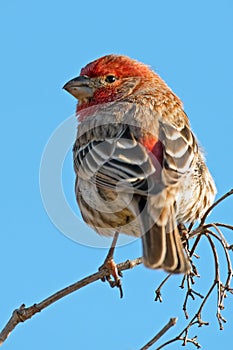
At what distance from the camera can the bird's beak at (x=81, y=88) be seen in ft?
26.8

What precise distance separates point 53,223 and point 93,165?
28.7 inches

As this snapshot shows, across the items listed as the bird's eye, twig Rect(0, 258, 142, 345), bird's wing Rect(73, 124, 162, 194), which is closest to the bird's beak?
the bird's eye

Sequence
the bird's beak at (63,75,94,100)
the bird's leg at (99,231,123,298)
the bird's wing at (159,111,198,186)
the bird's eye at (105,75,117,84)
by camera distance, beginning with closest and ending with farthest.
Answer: the bird's wing at (159,111,198,186) → the bird's leg at (99,231,123,298) → the bird's beak at (63,75,94,100) → the bird's eye at (105,75,117,84)

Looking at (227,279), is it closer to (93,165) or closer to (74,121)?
(93,165)

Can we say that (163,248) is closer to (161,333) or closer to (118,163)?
(118,163)

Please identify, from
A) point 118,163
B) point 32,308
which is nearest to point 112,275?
point 118,163

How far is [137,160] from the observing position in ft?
19.8

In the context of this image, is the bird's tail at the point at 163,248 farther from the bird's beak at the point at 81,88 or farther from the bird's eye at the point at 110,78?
the bird's eye at the point at 110,78

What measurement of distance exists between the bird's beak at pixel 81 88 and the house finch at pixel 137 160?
0.5 inches

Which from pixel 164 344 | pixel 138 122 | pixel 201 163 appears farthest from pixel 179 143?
pixel 164 344

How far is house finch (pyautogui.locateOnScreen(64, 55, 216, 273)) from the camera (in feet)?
19.0

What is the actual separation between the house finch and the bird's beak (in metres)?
0.01

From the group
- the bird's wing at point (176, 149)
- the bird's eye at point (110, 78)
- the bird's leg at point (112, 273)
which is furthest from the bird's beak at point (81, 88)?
the bird's leg at point (112, 273)

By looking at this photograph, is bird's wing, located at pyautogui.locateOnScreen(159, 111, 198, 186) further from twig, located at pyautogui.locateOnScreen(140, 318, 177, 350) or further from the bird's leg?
twig, located at pyautogui.locateOnScreen(140, 318, 177, 350)
